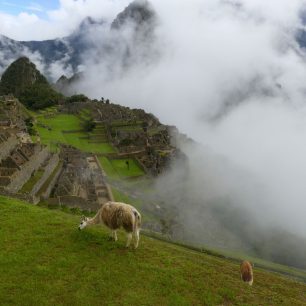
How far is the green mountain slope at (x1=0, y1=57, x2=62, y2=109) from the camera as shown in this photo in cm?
11278

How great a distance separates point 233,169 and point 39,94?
5716cm

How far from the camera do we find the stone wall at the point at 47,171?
118 feet

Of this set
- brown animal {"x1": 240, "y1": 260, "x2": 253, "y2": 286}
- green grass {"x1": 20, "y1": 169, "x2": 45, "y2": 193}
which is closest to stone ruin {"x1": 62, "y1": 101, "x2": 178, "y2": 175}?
green grass {"x1": 20, "y1": 169, "x2": 45, "y2": 193}

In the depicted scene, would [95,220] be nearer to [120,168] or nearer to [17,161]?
[17,161]

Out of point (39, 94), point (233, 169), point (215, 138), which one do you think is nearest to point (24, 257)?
point (233, 169)

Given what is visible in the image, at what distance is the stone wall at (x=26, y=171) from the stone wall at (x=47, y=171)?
0.94m

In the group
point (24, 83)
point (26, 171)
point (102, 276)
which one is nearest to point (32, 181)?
point (26, 171)

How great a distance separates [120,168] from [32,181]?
78.2ft

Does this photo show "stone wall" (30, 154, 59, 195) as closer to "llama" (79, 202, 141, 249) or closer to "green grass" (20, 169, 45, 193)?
"green grass" (20, 169, 45, 193)

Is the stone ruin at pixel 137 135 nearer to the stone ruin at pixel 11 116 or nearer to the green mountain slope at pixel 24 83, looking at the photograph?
the green mountain slope at pixel 24 83

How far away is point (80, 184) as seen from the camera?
1740 inches

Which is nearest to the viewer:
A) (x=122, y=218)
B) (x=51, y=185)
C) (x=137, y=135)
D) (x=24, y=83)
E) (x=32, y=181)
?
(x=122, y=218)

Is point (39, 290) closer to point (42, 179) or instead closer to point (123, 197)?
point (42, 179)

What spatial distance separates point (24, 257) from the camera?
12742 mm
